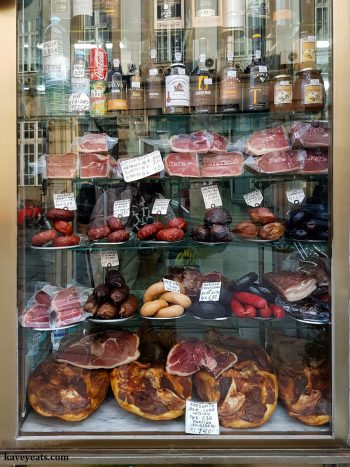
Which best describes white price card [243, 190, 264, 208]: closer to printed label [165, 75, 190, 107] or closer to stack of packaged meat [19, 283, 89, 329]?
printed label [165, 75, 190, 107]

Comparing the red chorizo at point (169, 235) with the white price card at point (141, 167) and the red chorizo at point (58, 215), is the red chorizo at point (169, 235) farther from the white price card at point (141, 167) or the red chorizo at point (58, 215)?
the red chorizo at point (58, 215)

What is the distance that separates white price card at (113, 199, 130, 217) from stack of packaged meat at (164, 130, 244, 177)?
0.78ft

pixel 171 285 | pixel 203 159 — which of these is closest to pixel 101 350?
pixel 171 285

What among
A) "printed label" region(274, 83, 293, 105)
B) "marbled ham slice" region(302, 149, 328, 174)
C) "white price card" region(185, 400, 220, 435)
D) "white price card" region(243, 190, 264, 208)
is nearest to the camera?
"white price card" region(185, 400, 220, 435)

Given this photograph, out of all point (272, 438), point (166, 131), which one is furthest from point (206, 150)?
point (272, 438)

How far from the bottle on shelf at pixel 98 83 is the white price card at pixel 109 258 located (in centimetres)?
60

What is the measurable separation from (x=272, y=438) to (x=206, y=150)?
1.14 meters

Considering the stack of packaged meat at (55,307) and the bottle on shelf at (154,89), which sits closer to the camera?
the stack of packaged meat at (55,307)

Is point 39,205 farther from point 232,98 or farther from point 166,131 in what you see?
point 232,98

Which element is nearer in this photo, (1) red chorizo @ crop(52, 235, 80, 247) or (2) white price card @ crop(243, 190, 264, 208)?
(1) red chorizo @ crop(52, 235, 80, 247)

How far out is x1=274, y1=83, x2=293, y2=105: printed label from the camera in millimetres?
1704

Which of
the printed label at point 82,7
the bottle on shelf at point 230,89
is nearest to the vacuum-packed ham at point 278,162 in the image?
the bottle on shelf at point 230,89

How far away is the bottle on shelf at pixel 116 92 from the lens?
1759 millimetres

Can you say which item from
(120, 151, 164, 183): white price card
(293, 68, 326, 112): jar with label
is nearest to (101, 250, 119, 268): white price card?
(120, 151, 164, 183): white price card
